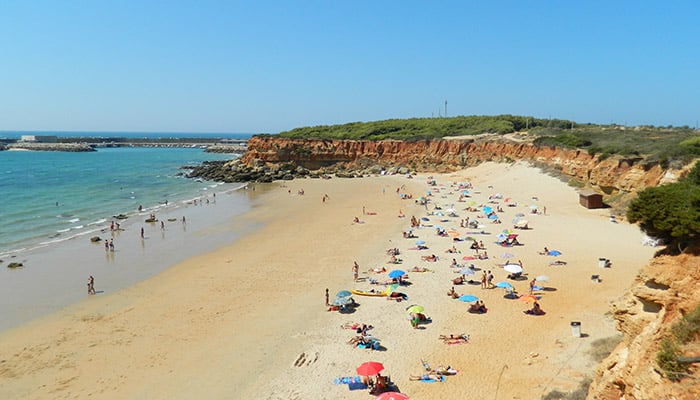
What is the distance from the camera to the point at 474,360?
13008 millimetres

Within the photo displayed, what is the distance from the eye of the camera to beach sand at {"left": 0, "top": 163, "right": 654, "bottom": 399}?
12.2 m

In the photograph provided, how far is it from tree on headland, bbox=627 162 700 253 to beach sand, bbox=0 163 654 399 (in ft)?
12.0

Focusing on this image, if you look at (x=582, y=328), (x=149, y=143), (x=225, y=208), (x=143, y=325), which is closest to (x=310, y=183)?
(x=225, y=208)

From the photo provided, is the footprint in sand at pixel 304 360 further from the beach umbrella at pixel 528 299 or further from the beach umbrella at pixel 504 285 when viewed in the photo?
the beach umbrella at pixel 504 285

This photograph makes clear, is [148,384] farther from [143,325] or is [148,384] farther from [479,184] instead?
[479,184]

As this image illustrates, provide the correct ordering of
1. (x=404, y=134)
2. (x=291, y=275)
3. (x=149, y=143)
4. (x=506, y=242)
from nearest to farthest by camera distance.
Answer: (x=291, y=275) → (x=506, y=242) → (x=404, y=134) → (x=149, y=143)

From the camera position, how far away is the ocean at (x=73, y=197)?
31.6m

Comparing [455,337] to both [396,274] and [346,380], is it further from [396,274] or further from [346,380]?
[396,274]

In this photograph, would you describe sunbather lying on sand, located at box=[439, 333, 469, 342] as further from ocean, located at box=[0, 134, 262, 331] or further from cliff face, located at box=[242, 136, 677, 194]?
cliff face, located at box=[242, 136, 677, 194]

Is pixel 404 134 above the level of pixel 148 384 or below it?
above

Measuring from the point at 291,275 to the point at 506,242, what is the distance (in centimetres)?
1129

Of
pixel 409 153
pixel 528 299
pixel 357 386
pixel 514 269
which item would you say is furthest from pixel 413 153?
pixel 357 386

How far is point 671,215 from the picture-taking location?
984 centimetres

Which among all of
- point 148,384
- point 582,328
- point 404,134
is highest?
point 404,134
